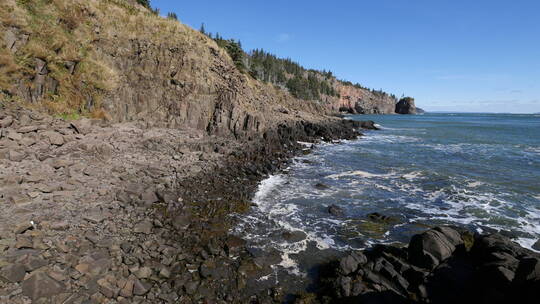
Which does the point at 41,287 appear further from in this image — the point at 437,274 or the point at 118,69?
the point at 118,69

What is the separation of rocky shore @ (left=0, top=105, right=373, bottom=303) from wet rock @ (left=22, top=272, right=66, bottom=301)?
0.03m

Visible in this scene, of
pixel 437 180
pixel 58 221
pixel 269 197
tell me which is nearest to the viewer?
pixel 58 221

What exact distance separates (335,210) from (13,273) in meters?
14.1

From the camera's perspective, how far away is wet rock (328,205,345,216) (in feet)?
50.6

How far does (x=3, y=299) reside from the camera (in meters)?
6.69

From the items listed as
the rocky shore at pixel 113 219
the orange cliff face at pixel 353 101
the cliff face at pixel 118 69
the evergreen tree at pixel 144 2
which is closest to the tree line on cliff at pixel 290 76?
the orange cliff face at pixel 353 101

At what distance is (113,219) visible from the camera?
1117 cm

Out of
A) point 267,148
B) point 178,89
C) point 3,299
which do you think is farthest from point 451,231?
point 178,89

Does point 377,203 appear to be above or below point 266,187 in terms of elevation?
below

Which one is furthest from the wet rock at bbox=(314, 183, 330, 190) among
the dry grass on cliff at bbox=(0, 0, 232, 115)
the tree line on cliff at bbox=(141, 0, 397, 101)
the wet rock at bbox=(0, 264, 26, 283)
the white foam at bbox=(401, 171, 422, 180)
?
the tree line on cliff at bbox=(141, 0, 397, 101)

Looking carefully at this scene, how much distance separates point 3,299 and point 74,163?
9.58 metres

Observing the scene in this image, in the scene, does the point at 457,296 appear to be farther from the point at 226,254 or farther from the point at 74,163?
the point at 74,163

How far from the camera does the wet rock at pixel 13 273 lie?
7199 millimetres

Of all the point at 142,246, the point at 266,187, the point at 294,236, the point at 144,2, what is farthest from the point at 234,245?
the point at 144,2
